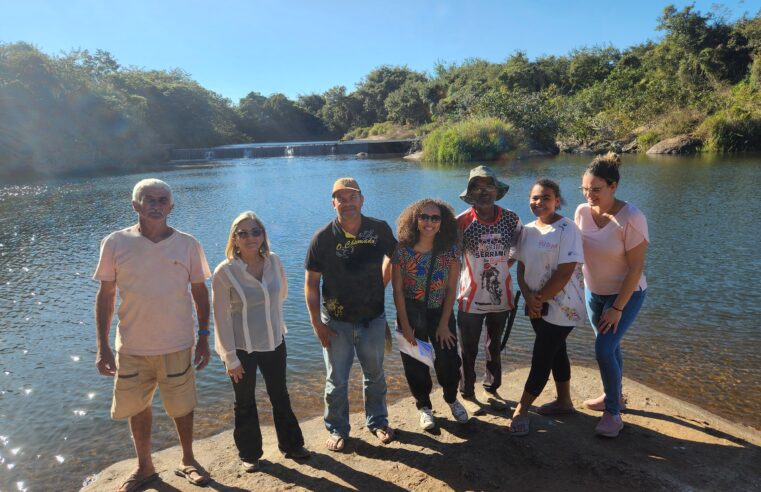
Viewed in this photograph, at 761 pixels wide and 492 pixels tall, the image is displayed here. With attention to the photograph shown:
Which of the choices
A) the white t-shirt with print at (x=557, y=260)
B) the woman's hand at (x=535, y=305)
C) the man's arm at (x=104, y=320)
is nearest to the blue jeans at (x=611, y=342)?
the white t-shirt with print at (x=557, y=260)

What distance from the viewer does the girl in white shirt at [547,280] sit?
3.13 m

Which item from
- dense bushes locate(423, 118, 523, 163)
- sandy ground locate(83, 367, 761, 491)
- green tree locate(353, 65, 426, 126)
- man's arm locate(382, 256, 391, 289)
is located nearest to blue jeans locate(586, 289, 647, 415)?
sandy ground locate(83, 367, 761, 491)

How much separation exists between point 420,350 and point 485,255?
32.4 inches

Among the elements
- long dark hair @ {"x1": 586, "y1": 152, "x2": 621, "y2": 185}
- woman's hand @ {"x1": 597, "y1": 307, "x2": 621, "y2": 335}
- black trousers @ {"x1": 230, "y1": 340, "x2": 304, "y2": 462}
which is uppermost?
long dark hair @ {"x1": 586, "y1": 152, "x2": 621, "y2": 185}

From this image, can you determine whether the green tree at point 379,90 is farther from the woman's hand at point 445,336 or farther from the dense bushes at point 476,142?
the woman's hand at point 445,336

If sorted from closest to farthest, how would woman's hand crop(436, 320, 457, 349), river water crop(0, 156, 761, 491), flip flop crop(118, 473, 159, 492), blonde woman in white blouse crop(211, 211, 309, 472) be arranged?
blonde woman in white blouse crop(211, 211, 309, 472)
flip flop crop(118, 473, 159, 492)
woman's hand crop(436, 320, 457, 349)
river water crop(0, 156, 761, 491)

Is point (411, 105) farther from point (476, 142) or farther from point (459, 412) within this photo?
point (459, 412)

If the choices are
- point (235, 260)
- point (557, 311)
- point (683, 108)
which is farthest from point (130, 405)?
point (683, 108)

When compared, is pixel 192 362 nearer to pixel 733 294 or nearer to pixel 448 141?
pixel 733 294

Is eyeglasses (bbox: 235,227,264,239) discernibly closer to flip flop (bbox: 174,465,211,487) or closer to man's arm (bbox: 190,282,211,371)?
man's arm (bbox: 190,282,211,371)

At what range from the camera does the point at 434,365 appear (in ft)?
11.6

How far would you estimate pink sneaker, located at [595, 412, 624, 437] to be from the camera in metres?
3.26

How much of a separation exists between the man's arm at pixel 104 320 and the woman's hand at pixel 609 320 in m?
3.06

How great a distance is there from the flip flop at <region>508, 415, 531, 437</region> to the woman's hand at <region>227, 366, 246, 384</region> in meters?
1.89
